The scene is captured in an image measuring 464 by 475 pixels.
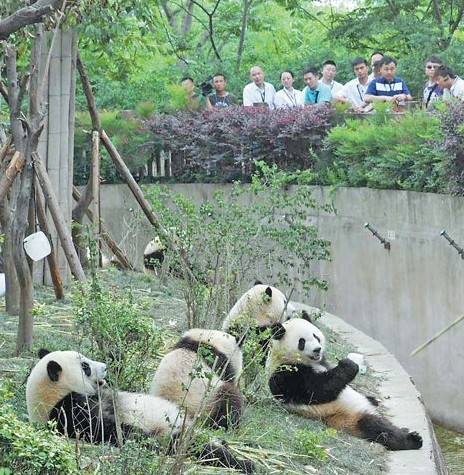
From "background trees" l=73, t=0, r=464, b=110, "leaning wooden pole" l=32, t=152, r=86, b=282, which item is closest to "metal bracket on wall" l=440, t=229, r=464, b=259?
"background trees" l=73, t=0, r=464, b=110

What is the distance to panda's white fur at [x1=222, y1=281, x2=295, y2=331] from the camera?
8211 millimetres

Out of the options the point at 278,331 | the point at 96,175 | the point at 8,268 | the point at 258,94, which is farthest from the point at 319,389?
the point at 258,94

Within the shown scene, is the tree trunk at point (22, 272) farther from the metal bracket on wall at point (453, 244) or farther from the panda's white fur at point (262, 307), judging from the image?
the metal bracket on wall at point (453, 244)

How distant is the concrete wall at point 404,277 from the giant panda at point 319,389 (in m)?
3.86

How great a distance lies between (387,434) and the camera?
7.16m

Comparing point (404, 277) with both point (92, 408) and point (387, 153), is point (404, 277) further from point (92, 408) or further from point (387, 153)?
point (92, 408)

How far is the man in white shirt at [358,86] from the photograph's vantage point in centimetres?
1501

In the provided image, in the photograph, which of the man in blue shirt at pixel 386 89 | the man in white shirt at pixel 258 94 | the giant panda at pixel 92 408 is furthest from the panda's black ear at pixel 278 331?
the man in white shirt at pixel 258 94

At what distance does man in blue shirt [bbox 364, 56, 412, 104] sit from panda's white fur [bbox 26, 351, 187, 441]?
353 inches

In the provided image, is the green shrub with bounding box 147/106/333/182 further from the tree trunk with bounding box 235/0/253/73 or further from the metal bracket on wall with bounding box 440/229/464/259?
the tree trunk with bounding box 235/0/253/73

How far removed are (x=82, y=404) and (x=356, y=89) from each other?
32.5 ft

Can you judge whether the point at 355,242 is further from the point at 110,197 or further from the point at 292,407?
the point at 292,407

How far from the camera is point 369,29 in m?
18.1

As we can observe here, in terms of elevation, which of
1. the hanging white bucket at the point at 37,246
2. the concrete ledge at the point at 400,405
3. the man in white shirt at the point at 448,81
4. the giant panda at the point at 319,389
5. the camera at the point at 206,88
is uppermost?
the camera at the point at 206,88
